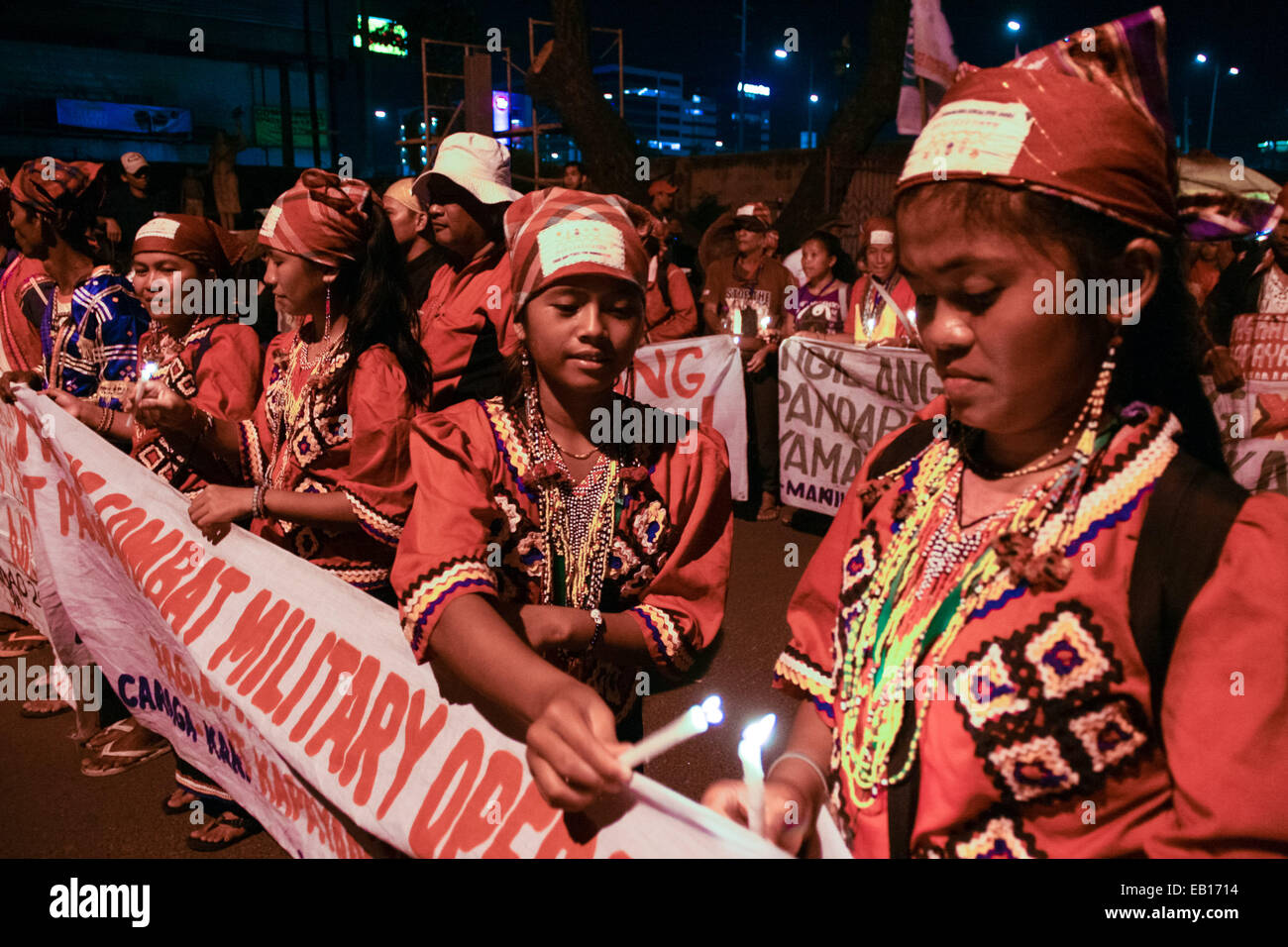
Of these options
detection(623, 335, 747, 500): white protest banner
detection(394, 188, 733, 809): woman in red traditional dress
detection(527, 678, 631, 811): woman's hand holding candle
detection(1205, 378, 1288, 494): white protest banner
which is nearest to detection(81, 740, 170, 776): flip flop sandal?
detection(394, 188, 733, 809): woman in red traditional dress

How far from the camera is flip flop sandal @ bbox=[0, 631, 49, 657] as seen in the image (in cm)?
537

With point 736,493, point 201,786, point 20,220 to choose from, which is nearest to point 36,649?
point 20,220

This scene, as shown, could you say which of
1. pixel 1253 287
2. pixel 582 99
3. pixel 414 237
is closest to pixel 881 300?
pixel 1253 287

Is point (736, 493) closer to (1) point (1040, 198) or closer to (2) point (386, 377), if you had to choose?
(2) point (386, 377)

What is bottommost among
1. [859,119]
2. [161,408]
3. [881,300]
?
[161,408]

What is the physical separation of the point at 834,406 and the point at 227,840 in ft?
17.3

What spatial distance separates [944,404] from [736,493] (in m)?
7.05

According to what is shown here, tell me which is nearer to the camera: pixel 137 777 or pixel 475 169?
pixel 137 777

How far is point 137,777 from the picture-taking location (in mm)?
4148

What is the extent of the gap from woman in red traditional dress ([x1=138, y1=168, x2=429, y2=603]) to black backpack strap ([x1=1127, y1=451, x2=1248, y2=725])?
202 cm

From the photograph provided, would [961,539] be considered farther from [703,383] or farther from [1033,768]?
[703,383]

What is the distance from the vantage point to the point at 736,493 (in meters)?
8.52

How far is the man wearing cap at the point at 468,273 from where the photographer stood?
3.97 metres

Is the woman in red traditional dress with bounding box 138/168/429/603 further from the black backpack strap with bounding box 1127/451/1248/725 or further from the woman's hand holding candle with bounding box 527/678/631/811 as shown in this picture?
the black backpack strap with bounding box 1127/451/1248/725
